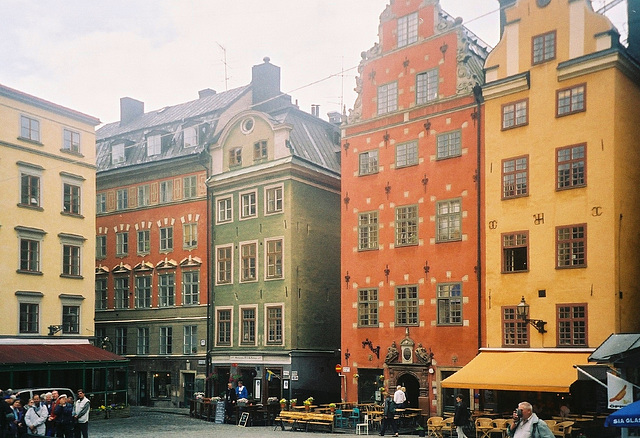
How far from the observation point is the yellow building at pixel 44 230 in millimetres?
38562

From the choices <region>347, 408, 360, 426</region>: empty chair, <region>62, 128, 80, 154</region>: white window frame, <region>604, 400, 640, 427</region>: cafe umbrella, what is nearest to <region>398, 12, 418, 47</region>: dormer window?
<region>347, 408, 360, 426</region>: empty chair

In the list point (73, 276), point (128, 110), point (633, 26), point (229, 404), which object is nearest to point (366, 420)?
point (229, 404)

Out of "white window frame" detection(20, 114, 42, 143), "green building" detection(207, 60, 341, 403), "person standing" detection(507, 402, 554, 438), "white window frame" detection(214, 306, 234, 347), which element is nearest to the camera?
"person standing" detection(507, 402, 554, 438)

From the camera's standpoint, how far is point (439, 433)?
28297 millimetres

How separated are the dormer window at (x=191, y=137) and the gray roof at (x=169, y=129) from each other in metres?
0.33

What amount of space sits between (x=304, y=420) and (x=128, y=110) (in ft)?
110

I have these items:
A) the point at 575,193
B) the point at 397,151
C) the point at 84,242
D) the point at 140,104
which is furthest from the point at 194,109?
the point at 575,193

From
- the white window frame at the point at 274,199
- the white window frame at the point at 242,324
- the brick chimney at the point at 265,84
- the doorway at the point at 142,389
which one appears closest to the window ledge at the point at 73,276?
the doorway at the point at 142,389

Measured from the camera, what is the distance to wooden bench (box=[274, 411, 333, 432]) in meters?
31.8

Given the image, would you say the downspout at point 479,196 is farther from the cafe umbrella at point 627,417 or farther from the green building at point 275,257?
the cafe umbrella at point 627,417

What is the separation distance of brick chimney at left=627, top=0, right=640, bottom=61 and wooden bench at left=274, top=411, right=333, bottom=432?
1953 cm

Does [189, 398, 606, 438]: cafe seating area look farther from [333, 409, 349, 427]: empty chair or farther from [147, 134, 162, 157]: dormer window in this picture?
[147, 134, 162, 157]: dormer window

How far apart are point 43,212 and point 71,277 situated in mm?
3848

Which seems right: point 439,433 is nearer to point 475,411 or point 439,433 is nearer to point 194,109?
point 475,411
